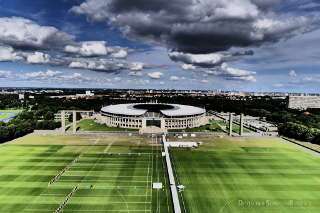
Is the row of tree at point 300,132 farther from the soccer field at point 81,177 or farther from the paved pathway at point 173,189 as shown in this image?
the paved pathway at point 173,189

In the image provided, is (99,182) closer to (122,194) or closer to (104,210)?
(122,194)

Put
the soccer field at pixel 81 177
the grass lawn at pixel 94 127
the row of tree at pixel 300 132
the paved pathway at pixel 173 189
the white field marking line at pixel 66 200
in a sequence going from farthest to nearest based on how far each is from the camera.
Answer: the grass lawn at pixel 94 127, the row of tree at pixel 300 132, the soccer field at pixel 81 177, the paved pathway at pixel 173 189, the white field marking line at pixel 66 200

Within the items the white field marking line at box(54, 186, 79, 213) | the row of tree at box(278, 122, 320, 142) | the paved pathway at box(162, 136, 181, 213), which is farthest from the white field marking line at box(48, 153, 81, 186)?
the row of tree at box(278, 122, 320, 142)

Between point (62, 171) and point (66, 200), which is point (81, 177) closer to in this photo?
point (62, 171)

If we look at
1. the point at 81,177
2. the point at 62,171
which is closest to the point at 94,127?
the point at 62,171

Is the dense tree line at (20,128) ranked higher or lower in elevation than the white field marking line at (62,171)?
higher

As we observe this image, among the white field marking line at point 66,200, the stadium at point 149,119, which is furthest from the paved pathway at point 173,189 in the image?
the stadium at point 149,119
